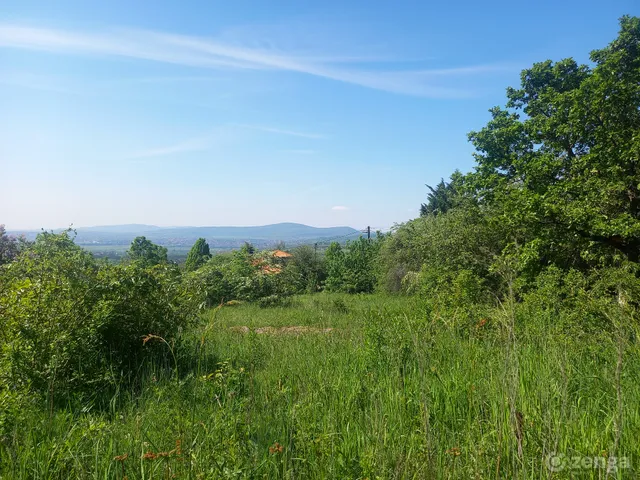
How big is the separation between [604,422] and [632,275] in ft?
23.0

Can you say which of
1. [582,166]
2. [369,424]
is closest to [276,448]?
[369,424]

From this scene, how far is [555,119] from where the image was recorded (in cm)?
1145

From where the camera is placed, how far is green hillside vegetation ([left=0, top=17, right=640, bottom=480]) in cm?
214

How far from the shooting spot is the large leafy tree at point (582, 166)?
954 cm

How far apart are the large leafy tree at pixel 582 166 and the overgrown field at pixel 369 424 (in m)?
6.40

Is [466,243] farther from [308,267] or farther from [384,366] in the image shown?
[308,267]

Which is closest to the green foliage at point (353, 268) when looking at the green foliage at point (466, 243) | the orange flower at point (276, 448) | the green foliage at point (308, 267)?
the green foliage at point (308, 267)

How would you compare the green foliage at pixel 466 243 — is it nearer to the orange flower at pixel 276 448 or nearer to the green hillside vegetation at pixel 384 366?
the green hillside vegetation at pixel 384 366

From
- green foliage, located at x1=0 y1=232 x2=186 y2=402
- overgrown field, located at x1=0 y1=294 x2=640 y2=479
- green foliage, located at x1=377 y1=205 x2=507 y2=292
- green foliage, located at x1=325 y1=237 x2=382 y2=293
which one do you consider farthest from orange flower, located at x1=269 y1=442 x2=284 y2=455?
green foliage, located at x1=325 y1=237 x2=382 y2=293

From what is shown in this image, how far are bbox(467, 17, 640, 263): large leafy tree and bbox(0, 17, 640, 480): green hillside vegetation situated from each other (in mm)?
58

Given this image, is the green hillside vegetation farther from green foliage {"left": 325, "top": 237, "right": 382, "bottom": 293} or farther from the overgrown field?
green foliage {"left": 325, "top": 237, "right": 382, "bottom": 293}

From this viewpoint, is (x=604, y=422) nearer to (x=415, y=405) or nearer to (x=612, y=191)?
(x=415, y=405)

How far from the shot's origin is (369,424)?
263 cm

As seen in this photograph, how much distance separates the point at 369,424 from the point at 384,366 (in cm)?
165
